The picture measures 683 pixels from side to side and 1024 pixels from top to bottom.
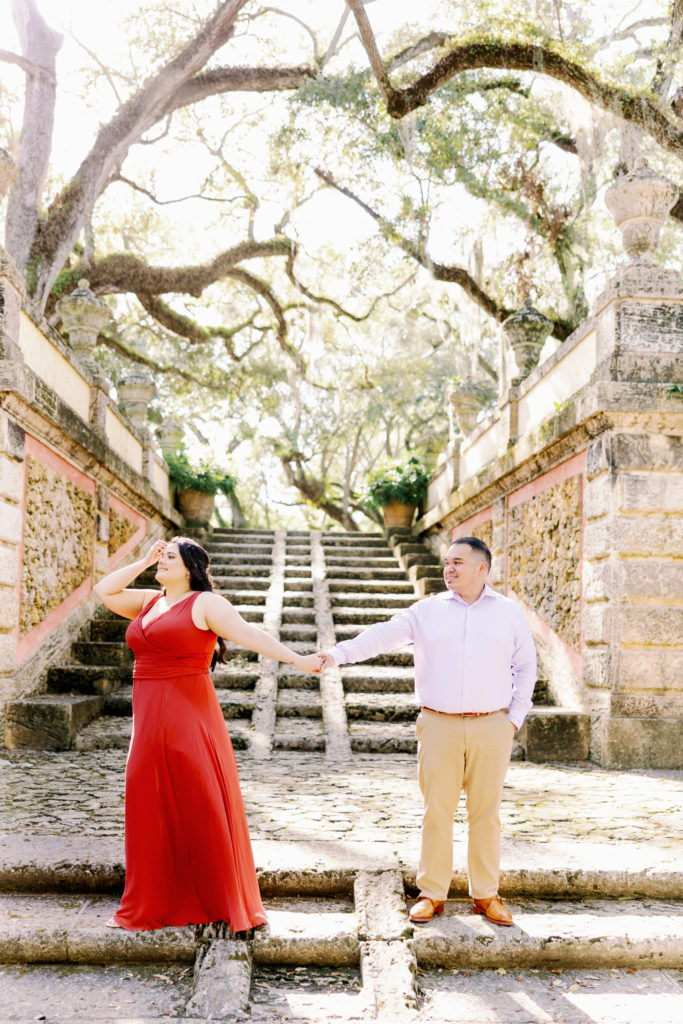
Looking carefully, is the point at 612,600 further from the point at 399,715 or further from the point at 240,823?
the point at 240,823

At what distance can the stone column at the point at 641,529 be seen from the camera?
19.9 ft

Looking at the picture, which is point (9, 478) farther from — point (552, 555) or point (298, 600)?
point (298, 600)

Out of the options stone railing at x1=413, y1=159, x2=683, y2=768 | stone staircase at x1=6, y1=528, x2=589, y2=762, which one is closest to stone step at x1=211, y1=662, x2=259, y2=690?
stone staircase at x1=6, y1=528, x2=589, y2=762

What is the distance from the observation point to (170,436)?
14.0 m

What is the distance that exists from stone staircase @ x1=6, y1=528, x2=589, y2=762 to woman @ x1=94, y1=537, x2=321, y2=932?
3.20 m

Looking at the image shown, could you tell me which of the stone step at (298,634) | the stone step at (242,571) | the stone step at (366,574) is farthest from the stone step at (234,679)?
the stone step at (366,574)

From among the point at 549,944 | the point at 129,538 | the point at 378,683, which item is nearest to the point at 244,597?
the point at 129,538

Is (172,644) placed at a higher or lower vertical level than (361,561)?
lower

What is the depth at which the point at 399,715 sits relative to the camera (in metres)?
7.25

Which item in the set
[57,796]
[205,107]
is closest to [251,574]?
[57,796]

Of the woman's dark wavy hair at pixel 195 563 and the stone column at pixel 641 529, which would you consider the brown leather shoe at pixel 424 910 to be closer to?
the woman's dark wavy hair at pixel 195 563

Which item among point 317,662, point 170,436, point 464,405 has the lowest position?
point 317,662

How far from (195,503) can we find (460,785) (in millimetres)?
10448

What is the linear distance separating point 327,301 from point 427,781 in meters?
14.5
